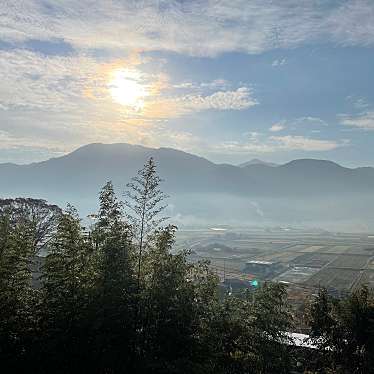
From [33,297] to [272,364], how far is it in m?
7.53

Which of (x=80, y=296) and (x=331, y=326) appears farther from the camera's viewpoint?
(x=331, y=326)

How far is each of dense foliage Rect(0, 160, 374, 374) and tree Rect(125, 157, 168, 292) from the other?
0.03 meters

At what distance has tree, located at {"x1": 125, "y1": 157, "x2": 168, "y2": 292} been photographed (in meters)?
12.8

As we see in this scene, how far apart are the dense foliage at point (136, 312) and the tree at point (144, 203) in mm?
33

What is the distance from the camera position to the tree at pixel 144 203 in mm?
12789

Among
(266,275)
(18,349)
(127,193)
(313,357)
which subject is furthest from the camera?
(266,275)

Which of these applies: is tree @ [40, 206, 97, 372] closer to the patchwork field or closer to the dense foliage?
the dense foliage

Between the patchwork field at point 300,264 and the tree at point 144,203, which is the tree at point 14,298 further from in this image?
the patchwork field at point 300,264

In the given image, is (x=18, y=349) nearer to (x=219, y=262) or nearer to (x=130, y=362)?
(x=130, y=362)

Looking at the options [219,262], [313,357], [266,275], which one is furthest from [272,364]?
[219,262]

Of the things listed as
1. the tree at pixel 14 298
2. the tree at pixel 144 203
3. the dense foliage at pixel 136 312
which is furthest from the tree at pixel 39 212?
the tree at pixel 144 203

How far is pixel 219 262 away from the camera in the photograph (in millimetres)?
66875

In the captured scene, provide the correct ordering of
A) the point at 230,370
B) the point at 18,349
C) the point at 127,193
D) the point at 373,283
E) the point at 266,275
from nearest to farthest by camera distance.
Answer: the point at 18,349, the point at 230,370, the point at 127,193, the point at 373,283, the point at 266,275

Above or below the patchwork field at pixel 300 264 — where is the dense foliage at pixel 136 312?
above
